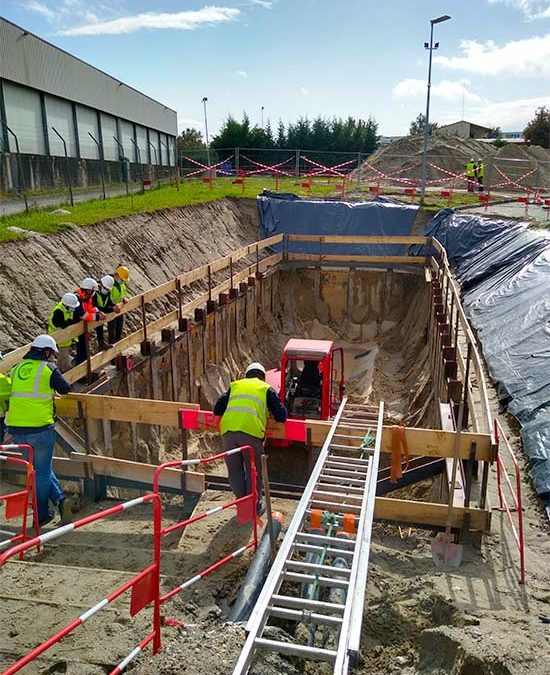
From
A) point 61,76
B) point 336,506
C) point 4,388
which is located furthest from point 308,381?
point 61,76

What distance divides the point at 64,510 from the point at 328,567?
382 cm

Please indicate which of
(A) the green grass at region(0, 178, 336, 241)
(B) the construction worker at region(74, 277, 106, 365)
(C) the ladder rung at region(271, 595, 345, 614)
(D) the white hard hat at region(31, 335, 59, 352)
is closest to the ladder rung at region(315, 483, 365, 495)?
(C) the ladder rung at region(271, 595, 345, 614)

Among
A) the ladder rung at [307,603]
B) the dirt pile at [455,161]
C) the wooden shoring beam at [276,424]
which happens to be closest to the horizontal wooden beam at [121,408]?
the wooden shoring beam at [276,424]

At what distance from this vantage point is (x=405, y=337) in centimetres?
1889

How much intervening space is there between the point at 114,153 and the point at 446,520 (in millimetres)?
32396

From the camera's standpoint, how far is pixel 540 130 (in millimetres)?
51156

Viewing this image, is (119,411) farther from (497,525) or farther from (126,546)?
(497,525)

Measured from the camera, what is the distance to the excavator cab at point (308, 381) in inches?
412

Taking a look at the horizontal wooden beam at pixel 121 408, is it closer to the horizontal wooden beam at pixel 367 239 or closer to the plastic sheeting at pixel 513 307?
the plastic sheeting at pixel 513 307

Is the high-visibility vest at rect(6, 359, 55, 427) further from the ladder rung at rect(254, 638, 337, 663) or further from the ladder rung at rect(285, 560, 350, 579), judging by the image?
the ladder rung at rect(254, 638, 337, 663)

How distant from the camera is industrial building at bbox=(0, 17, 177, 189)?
2044 cm

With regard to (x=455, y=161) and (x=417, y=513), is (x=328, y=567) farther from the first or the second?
(x=455, y=161)

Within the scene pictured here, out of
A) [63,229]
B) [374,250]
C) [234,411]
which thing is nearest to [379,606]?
[234,411]

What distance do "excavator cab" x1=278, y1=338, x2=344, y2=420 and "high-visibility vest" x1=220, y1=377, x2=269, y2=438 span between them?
13.8ft
